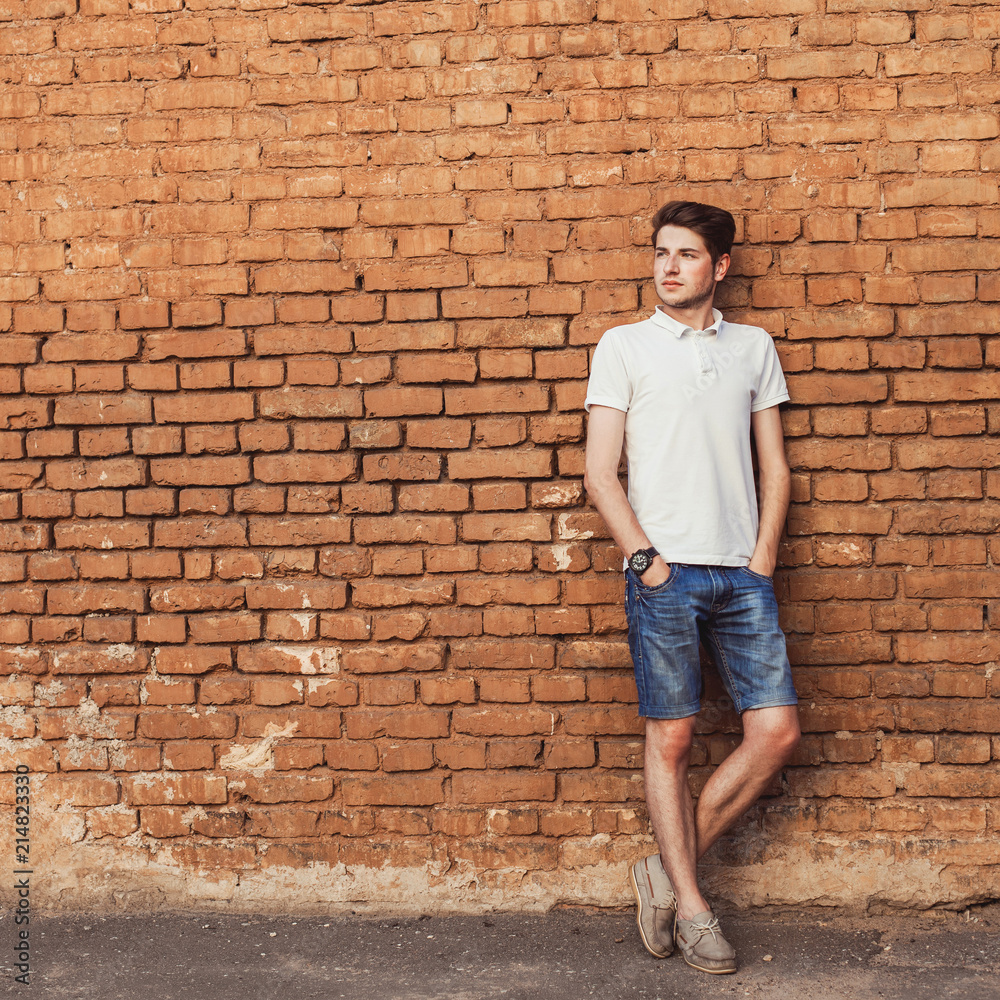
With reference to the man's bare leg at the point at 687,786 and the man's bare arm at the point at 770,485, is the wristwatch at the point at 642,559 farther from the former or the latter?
the man's bare leg at the point at 687,786

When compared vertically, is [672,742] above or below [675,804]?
above

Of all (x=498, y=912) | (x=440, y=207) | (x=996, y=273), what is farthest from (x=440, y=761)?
(x=996, y=273)

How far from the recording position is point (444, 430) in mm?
3096

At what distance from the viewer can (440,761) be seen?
3.10 m

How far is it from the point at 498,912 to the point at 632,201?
251cm

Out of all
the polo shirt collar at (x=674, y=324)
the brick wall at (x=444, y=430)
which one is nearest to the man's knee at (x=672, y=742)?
the brick wall at (x=444, y=430)

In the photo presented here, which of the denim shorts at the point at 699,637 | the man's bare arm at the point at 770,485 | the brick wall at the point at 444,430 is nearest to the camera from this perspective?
the denim shorts at the point at 699,637

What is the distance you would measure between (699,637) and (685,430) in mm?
666

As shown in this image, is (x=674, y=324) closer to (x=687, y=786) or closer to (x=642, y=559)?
(x=642, y=559)

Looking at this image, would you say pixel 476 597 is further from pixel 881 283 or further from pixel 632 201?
pixel 881 283

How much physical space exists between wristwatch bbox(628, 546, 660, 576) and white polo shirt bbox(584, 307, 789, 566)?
9 centimetres

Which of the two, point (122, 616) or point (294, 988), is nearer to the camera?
point (294, 988)

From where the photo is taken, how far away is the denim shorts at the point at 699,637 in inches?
107

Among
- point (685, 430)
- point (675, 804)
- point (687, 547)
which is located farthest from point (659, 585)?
point (675, 804)
